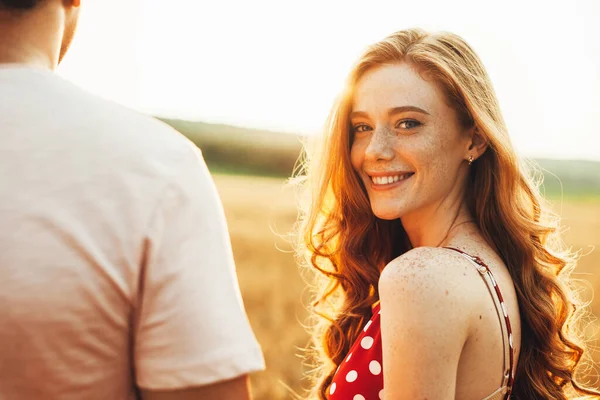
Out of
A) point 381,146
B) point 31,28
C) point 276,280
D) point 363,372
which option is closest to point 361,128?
point 381,146

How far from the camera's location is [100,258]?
998mm

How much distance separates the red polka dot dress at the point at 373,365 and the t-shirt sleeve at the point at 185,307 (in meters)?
1.16

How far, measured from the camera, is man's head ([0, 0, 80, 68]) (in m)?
1.11

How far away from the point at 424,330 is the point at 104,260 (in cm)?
108

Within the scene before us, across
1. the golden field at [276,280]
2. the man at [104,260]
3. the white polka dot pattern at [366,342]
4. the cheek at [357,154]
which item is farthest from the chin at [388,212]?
the man at [104,260]

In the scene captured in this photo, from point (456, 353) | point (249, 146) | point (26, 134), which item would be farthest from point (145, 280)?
point (249, 146)

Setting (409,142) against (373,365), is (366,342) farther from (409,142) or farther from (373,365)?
(409,142)

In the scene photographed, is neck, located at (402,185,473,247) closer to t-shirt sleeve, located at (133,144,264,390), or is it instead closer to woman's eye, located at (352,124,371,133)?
woman's eye, located at (352,124,371,133)

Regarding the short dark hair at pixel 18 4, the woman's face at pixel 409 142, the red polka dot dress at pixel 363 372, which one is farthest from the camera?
the woman's face at pixel 409 142

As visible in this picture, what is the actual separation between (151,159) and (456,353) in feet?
3.89

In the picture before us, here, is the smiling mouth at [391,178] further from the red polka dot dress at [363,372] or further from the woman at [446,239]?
the red polka dot dress at [363,372]

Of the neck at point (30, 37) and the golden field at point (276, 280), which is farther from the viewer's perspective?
the golden field at point (276, 280)

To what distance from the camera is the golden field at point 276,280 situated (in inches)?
271

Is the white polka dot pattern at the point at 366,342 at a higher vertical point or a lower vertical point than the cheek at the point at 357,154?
lower
